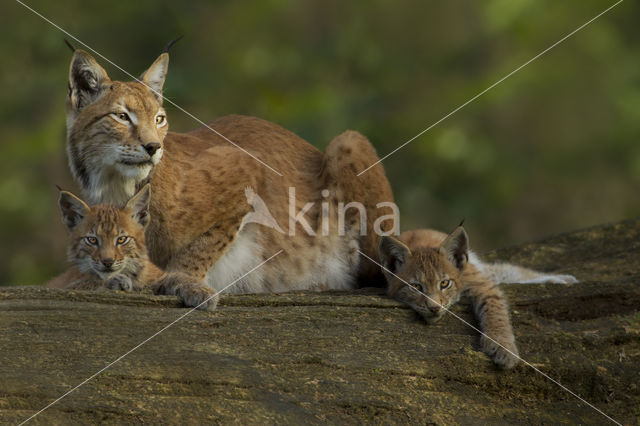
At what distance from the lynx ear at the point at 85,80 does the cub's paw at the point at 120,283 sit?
3.91 ft

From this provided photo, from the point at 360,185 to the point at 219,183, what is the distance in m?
1.10

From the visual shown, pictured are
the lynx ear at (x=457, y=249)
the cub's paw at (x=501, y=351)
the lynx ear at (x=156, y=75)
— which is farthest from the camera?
the lynx ear at (x=156, y=75)

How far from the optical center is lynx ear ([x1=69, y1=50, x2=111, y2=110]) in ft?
17.3

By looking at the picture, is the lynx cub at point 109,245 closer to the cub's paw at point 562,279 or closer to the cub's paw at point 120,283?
the cub's paw at point 120,283

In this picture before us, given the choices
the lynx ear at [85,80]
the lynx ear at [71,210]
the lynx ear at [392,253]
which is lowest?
the lynx ear at [392,253]

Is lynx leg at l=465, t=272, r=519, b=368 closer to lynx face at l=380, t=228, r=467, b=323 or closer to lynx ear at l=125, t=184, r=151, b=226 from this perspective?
lynx face at l=380, t=228, r=467, b=323

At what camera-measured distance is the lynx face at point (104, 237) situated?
500 cm

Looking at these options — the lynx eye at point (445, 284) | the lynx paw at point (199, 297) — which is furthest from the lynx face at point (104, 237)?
the lynx eye at point (445, 284)

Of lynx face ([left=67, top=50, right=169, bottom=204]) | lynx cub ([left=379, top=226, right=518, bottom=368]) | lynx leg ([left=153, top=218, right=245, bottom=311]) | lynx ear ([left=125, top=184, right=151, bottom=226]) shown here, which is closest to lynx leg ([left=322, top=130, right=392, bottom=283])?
lynx cub ([left=379, top=226, right=518, bottom=368])

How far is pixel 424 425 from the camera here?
423cm

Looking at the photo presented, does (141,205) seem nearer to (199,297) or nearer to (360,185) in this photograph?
(199,297)

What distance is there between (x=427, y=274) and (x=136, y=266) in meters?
1.78

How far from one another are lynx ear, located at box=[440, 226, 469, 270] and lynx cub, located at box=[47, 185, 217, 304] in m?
1.66

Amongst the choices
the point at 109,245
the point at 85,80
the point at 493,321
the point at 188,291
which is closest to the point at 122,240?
the point at 109,245
